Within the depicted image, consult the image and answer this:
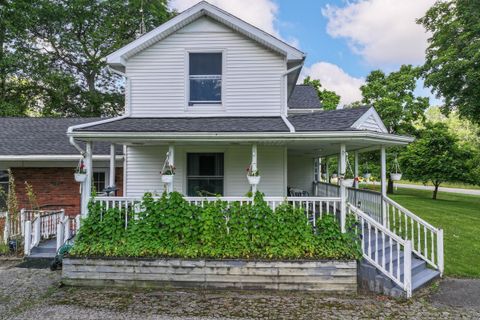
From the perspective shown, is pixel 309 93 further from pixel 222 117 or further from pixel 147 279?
pixel 147 279

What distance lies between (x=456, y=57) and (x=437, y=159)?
719 centimetres

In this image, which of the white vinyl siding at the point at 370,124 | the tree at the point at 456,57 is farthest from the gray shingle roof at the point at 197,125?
the tree at the point at 456,57

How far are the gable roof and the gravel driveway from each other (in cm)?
615

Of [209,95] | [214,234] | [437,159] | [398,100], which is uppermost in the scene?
[398,100]

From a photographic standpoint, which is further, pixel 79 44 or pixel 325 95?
pixel 325 95

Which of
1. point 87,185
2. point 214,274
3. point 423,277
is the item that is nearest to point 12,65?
point 87,185

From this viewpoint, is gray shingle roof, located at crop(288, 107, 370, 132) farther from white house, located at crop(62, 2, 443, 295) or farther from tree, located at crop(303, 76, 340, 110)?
tree, located at crop(303, 76, 340, 110)

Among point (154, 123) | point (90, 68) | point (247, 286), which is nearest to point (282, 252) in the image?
point (247, 286)

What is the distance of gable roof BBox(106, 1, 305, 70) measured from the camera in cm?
796

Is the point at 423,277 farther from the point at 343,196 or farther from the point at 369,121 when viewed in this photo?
the point at 369,121

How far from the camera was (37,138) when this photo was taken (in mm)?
10594

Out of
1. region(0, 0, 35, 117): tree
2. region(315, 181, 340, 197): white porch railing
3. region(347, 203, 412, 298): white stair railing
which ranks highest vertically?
region(0, 0, 35, 117): tree

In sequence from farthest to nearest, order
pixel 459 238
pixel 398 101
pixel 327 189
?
pixel 398 101 < pixel 327 189 < pixel 459 238

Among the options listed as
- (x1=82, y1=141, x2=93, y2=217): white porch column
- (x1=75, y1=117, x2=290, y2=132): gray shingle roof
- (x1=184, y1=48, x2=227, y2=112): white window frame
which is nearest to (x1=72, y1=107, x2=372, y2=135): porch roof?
(x1=75, y1=117, x2=290, y2=132): gray shingle roof
